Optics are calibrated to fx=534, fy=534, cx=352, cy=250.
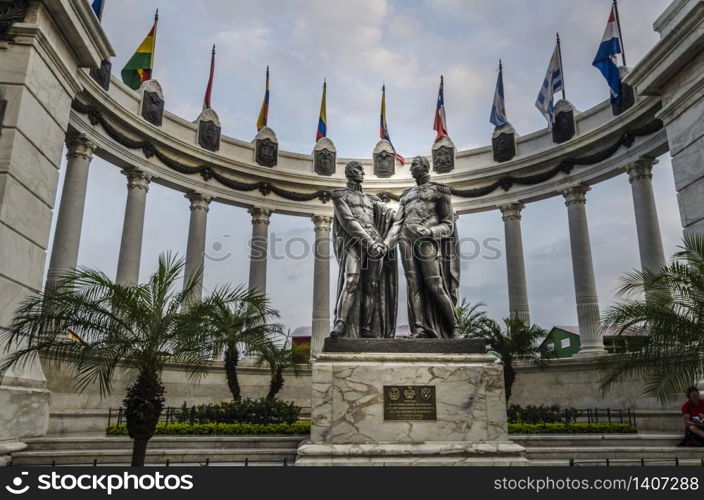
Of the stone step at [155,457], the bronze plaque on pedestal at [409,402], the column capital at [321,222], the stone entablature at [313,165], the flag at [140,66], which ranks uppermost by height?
the flag at [140,66]

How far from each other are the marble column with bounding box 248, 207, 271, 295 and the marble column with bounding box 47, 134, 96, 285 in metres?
9.95

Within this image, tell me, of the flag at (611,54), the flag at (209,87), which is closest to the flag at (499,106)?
the flag at (611,54)

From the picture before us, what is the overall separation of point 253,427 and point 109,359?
291 inches

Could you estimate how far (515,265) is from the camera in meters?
32.1

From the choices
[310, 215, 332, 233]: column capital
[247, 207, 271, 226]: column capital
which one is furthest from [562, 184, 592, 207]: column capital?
[247, 207, 271, 226]: column capital

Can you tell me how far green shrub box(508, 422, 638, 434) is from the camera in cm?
1717

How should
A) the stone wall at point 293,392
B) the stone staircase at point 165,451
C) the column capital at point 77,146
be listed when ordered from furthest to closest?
the column capital at point 77,146, the stone wall at point 293,392, the stone staircase at point 165,451

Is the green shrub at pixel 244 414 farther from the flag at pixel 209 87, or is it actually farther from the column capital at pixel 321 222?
the flag at pixel 209 87

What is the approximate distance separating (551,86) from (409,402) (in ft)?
92.3

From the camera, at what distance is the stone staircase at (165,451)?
11445 mm

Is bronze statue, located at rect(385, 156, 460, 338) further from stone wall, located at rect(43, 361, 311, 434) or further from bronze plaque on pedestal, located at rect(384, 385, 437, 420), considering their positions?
stone wall, located at rect(43, 361, 311, 434)

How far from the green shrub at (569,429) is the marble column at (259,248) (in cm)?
1791

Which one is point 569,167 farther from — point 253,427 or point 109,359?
point 109,359
